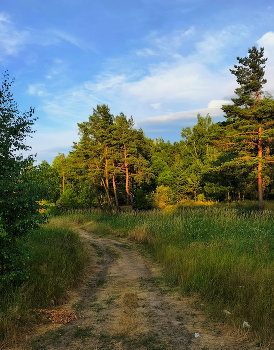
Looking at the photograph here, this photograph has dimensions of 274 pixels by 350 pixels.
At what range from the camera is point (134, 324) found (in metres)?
4.68

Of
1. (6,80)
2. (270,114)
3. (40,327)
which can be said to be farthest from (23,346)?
(270,114)

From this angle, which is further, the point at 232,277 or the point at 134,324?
the point at 232,277

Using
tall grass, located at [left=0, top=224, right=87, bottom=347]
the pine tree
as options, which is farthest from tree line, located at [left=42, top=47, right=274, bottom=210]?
tall grass, located at [left=0, top=224, right=87, bottom=347]

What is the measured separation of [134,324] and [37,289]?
7.18 ft

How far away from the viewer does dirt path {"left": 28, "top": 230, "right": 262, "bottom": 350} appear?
4.04 meters

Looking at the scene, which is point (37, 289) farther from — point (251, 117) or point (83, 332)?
point (251, 117)

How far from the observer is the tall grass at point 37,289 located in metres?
4.36

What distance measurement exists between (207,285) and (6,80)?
5877 millimetres

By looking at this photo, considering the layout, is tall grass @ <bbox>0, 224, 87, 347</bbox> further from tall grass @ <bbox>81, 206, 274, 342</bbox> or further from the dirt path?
tall grass @ <bbox>81, 206, 274, 342</bbox>

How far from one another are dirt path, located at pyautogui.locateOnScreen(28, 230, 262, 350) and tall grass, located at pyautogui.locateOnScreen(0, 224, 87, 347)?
1.23ft

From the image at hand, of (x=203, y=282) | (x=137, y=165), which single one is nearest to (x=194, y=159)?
(x=137, y=165)

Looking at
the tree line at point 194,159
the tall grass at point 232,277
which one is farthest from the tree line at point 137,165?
the tall grass at point 232,277

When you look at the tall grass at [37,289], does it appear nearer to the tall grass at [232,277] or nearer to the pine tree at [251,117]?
the tall grass at [232,277]

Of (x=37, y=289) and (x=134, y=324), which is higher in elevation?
(x=37, y=289)
